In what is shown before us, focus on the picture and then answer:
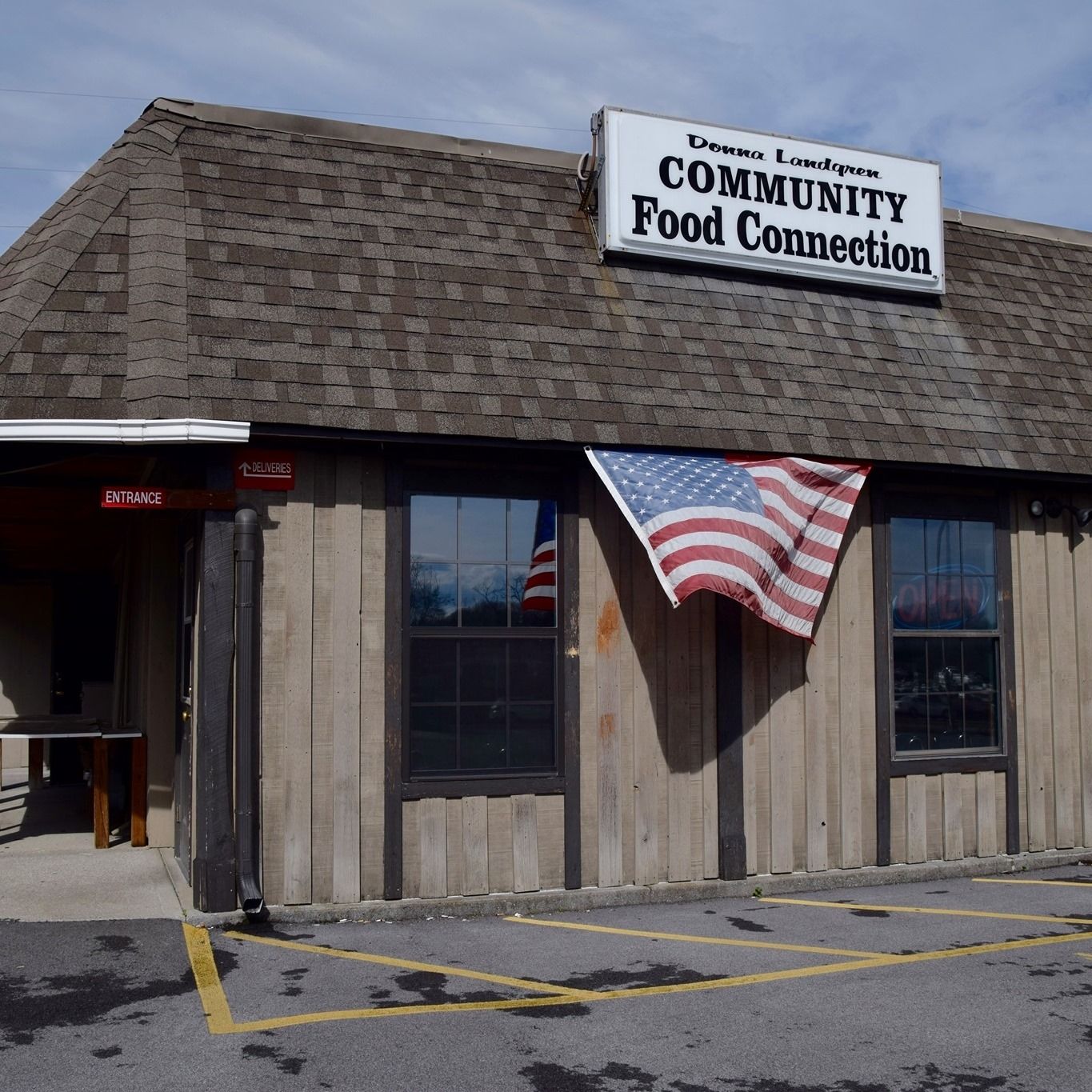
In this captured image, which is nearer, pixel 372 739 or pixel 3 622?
pixel 372 739

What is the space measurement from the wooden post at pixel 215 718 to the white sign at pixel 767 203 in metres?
3.68

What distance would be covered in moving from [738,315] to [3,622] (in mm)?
11749

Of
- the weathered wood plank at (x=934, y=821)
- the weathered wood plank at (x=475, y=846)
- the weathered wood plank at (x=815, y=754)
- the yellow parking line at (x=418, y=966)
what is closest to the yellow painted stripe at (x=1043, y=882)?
the weathered wood plank at (x=934, y=821)

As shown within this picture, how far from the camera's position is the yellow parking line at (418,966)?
6117 mm

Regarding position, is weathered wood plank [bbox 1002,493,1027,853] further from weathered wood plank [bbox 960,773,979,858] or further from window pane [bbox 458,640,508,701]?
window pane [bbox 458,640,508,701]

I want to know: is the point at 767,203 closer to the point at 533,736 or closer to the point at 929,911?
the point at 533,736

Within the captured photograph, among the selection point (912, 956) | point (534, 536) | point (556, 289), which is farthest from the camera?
point (556, 289)

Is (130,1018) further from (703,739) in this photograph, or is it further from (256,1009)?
(703,739)

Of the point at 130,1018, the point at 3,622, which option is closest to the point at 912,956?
the point at 130,1018

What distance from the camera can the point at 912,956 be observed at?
688 centimetres

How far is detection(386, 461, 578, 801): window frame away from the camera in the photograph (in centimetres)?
773

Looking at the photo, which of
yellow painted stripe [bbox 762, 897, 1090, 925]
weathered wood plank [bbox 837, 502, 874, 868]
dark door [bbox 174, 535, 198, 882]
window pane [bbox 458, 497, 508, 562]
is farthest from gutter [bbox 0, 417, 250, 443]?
yellow painted stripe [bbox 762, 897, 1090, 925]

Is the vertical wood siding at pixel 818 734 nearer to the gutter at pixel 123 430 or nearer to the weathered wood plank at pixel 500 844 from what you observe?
the weathered wood plank at pixel 500 844

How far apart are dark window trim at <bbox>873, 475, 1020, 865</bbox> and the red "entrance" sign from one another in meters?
4.24
